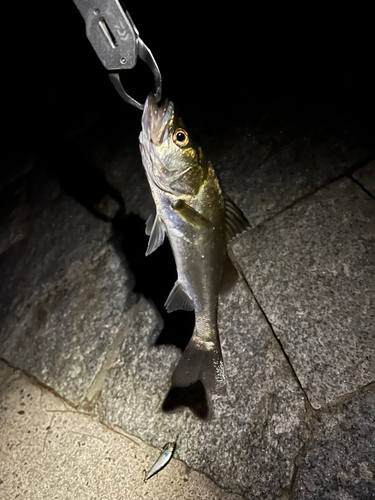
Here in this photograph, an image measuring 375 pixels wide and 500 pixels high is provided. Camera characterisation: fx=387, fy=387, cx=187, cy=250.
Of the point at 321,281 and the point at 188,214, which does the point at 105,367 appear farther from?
the point at 321,281

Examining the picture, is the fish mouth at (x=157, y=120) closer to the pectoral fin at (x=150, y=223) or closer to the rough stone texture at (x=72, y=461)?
the pectoral fin at (x=150, y=223)

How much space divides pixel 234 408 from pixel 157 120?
206 cm

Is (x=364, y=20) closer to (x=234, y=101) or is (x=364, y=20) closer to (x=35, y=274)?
(x=234, y=101)

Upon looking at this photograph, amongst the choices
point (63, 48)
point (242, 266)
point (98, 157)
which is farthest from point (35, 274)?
point (63, 48)

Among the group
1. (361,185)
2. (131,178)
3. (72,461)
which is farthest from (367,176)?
(72,461)

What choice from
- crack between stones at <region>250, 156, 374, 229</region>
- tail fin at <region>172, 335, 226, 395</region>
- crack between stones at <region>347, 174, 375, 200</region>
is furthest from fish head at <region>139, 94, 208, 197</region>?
crack between stones at <region>347, 174, 375, 200</region>

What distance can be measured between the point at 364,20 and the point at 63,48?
15.8ft

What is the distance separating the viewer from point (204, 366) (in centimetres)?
246

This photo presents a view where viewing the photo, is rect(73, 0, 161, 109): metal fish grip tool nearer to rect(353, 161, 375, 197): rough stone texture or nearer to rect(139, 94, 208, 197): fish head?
rect(139, 94, 208, 197): fish head

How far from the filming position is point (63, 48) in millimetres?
6727

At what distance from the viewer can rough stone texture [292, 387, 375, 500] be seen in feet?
7.88

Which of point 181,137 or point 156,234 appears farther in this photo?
point 156,234

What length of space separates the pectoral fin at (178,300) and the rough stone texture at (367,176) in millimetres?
2032

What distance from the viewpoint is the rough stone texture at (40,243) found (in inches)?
154
